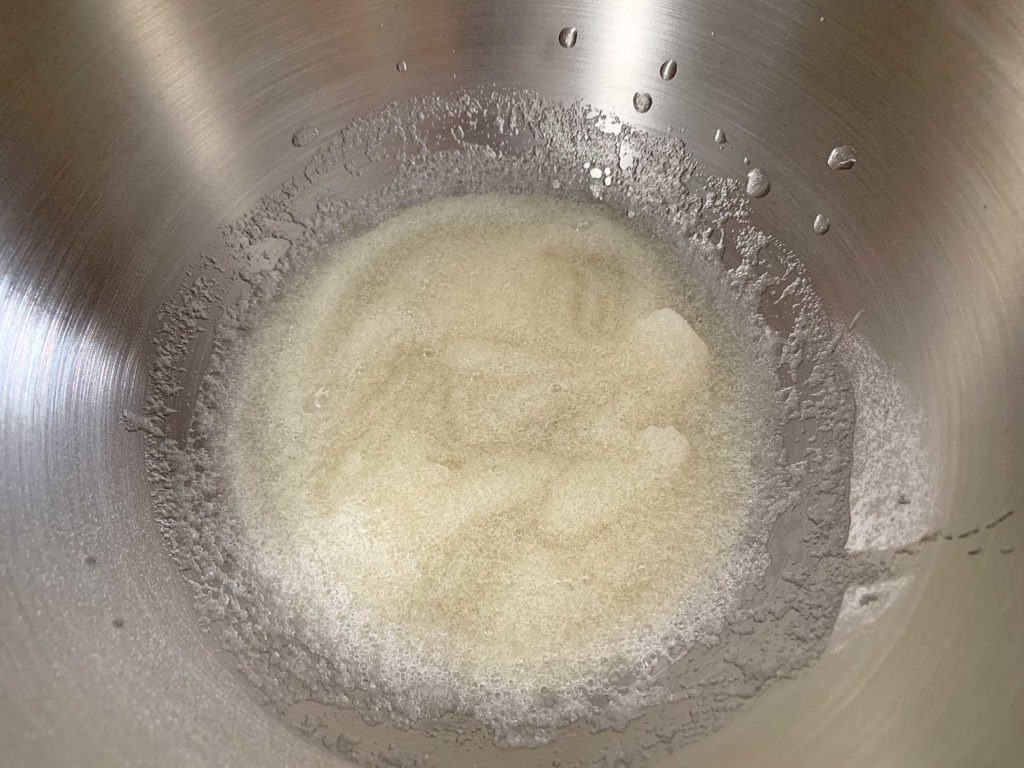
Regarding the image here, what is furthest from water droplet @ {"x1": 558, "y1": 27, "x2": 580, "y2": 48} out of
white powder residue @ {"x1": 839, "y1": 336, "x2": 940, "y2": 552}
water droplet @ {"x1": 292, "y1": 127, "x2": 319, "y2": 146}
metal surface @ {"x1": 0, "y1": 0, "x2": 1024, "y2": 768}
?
white powder residue @ {"x1": 839, "y1": 336, "x2": 940, "y2": 552}

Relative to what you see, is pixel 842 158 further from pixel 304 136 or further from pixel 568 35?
pixel 304 136

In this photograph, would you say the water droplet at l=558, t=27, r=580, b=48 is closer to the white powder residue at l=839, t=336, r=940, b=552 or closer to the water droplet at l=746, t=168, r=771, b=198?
the water droplet at l=746, t=168, r=771, b=198

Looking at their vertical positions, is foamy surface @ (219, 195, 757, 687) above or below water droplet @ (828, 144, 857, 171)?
below

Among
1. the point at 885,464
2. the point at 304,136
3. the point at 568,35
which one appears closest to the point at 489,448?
the point at 885,464

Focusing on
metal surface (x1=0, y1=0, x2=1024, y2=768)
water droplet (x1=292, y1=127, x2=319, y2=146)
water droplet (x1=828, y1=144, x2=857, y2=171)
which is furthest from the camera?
water droplet (x1=292, y1=127, x2=319, y2=146)

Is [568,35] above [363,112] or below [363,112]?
above

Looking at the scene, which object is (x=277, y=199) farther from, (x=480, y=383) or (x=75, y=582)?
(x=75, y=582)
